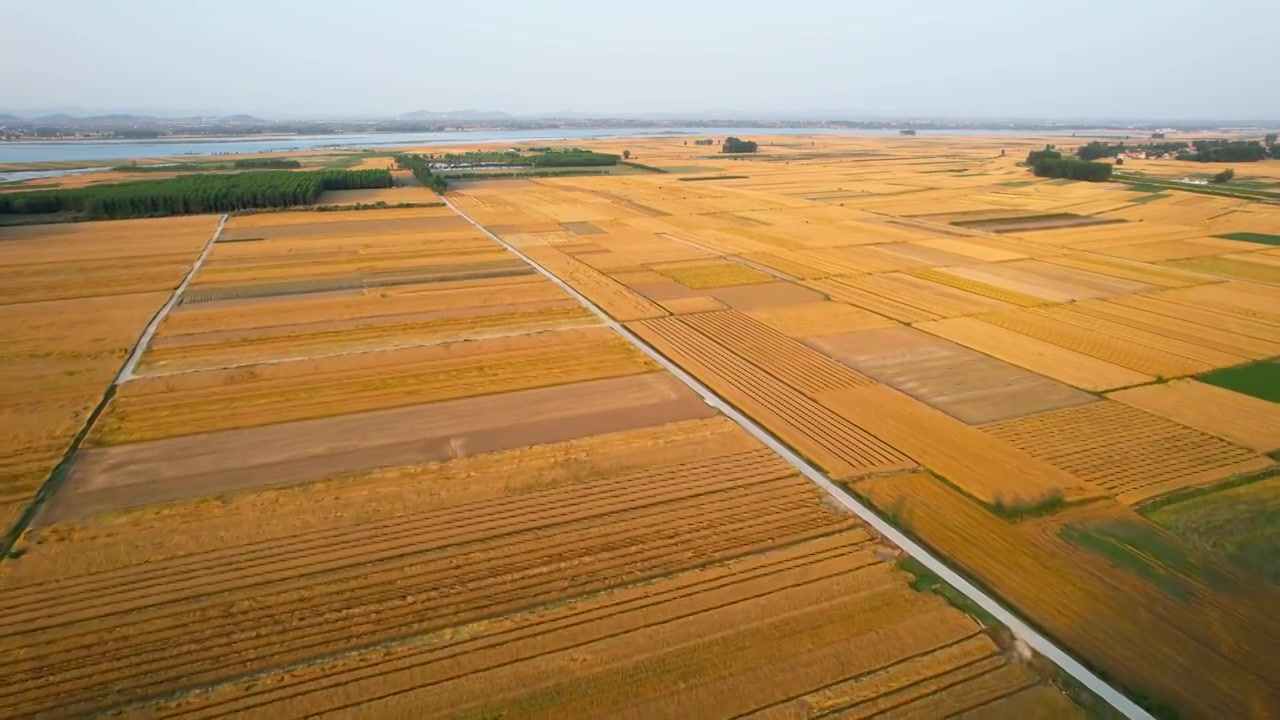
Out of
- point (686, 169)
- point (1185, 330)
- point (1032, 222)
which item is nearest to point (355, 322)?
point (1185, 330)

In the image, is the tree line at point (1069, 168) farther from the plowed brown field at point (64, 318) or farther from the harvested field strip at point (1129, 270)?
the plowed brown field at point (64, 318)

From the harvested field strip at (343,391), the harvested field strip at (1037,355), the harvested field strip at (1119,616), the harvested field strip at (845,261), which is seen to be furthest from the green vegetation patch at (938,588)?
the harvested field strip at (845,261)

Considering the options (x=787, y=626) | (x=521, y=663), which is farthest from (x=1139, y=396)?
(x=521, y=663)

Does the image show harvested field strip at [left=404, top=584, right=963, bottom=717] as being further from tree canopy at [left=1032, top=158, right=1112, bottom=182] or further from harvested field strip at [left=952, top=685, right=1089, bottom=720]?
tree canopy at [left=1032, top=158, right=1112, bottom=182]

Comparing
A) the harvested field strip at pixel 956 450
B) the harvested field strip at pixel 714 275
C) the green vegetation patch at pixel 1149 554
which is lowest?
the green vegetation patch at pixel 1149 554

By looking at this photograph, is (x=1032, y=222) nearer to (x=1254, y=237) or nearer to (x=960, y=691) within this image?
(x=1254, y=237)
